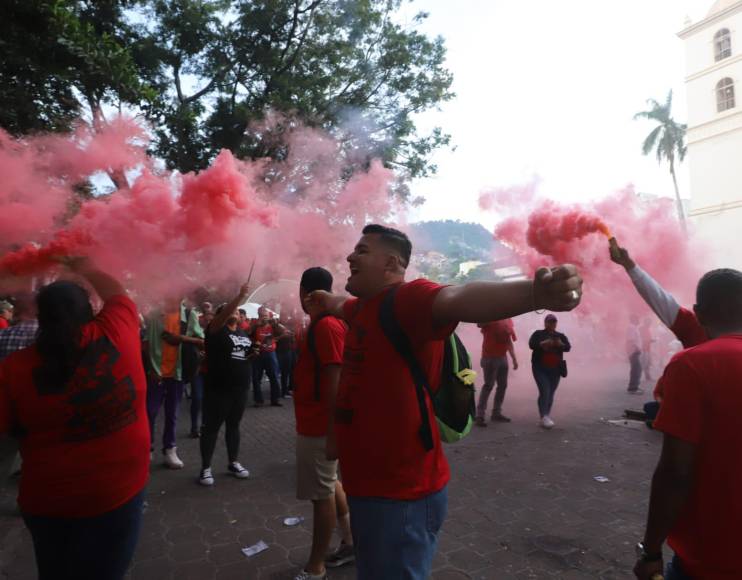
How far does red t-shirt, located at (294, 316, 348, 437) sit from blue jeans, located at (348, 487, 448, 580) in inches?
54.4

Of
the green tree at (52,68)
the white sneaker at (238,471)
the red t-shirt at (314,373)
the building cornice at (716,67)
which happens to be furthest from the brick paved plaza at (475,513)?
the building cornice at (716,67)

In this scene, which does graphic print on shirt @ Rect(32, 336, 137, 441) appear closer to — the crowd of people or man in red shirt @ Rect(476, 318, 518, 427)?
the crowd of people

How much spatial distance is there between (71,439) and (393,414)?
4.71ft

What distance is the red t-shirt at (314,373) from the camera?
3.29 meters

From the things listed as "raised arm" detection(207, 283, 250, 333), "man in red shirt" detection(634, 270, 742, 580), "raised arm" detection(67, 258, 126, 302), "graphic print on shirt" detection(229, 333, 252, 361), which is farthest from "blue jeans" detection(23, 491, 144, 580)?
"graphic print on shirt" detection(229, 333, 252, 361)

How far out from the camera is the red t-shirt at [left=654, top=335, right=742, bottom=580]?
1683 millimetres

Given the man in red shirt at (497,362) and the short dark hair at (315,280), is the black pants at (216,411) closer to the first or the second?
the short dark hair at (315,280)

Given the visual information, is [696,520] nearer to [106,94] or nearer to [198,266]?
[198,266]

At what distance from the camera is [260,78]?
1215cm

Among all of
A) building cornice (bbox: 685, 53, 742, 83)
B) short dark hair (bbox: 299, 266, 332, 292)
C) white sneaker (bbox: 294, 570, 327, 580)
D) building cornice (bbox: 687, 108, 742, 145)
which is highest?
building cornice (bbox: 685, 53, 742, 83)

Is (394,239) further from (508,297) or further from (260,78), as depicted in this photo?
(260,78)

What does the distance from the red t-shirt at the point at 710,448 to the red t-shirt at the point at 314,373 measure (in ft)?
6.67

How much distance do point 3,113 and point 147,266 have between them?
12.0 feet

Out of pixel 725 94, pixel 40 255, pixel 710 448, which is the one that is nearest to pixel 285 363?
pixel 40 255
